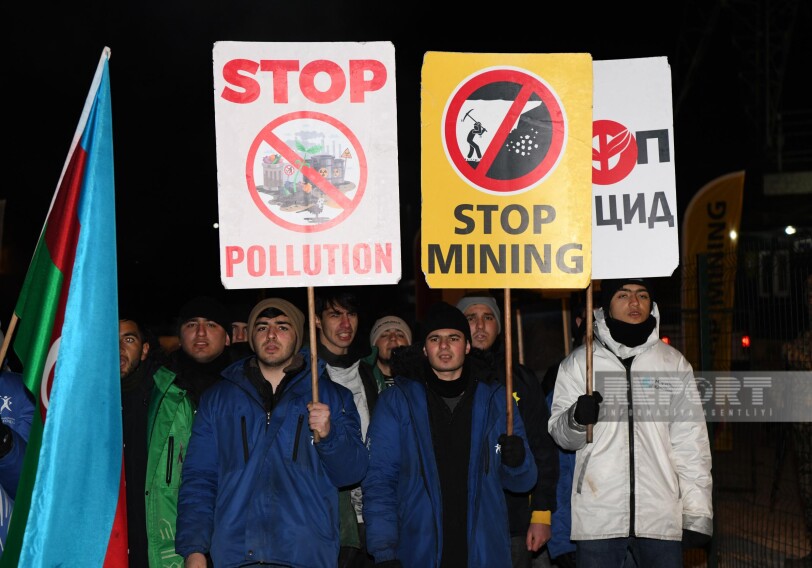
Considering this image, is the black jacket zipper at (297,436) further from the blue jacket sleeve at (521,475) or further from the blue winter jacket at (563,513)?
the blue winter jacket at (563,513)

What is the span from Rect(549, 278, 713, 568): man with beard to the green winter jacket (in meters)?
2.08

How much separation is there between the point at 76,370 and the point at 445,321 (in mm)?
1978

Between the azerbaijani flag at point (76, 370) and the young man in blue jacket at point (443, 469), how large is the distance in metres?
1.34

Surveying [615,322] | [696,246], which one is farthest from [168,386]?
[696,246]

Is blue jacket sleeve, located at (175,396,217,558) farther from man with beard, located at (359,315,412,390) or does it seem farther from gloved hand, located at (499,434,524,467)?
man with beard, located at (359,315,412,390)

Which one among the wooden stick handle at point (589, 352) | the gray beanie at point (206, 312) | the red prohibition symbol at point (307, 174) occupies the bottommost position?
the wooden stick handle at point (589, 352)

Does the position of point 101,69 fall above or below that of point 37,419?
above

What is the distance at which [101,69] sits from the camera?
15.0 feet

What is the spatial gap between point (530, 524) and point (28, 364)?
2.86 metres

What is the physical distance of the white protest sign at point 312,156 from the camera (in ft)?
16.4

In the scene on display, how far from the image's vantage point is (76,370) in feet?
14.4

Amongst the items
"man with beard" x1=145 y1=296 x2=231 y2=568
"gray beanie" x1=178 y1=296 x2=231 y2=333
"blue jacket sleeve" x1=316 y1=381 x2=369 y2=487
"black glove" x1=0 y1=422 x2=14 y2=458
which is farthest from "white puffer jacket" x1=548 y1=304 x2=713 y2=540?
"black glove" x1=0 y1=422 x2=14 y2=458

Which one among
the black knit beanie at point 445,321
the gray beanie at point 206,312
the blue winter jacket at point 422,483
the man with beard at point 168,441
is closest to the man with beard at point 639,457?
the blue winter jacket at point 422,483

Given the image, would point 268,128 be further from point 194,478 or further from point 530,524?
point 530,524
